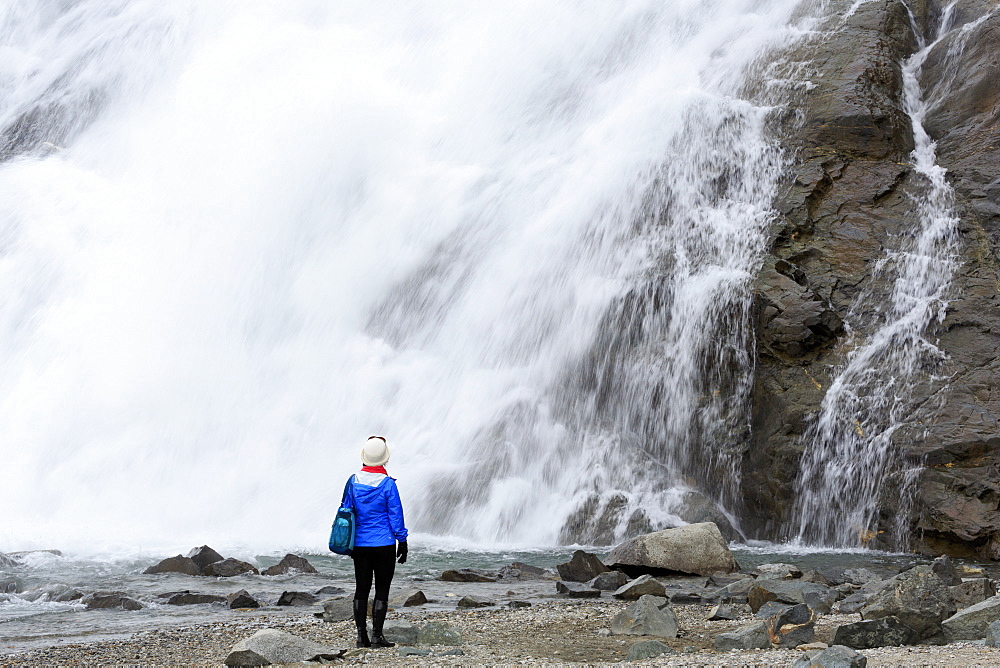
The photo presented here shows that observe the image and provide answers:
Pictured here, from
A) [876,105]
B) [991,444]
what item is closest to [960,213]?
[876,105]

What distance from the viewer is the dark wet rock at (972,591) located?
7591 millimetres

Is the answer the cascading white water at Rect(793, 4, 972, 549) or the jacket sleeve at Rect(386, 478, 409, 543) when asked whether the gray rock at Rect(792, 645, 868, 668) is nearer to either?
the jacket sleeve at Rect(386, 478, 409, 543)

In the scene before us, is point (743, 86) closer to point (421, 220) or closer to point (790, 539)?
point (421, 220)

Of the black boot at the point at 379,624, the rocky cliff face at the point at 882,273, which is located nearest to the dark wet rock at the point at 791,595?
the black boot at the point at 379,624

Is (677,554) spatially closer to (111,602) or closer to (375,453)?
(375,453)

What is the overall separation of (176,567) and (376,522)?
5924 mm

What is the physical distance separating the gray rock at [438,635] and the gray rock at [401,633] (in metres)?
0.04

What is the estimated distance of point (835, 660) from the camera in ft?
16.1

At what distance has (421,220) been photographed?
20.8 m

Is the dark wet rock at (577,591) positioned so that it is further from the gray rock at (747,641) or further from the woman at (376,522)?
the woman at (376,522)

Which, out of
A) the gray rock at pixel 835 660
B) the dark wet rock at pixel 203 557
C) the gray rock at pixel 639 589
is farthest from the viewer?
the dark wet rock at pixel 203 557

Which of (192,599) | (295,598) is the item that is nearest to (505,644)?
(295,598)

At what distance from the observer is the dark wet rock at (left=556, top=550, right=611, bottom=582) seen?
34.4 feet

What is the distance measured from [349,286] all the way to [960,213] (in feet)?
40.4
